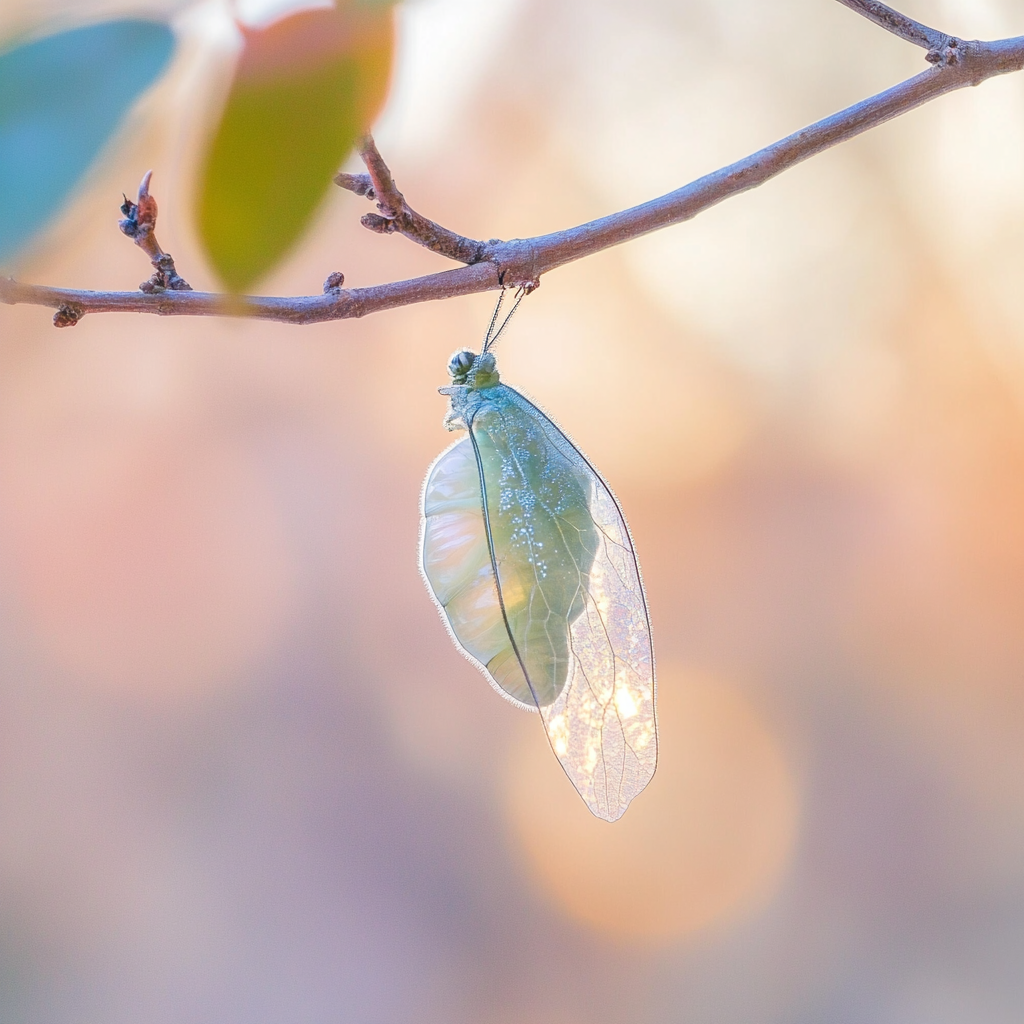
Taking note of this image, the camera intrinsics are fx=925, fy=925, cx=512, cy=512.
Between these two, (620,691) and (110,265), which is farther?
(110,265)

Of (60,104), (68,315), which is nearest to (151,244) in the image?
(68,315)

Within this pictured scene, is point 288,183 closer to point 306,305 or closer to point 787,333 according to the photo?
point 306,305

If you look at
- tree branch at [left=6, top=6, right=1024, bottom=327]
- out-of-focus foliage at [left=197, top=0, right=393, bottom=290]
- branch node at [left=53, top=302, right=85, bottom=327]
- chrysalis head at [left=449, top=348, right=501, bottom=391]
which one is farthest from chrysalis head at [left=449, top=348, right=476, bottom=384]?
out-of-focus foliage at [left=197, top=0, right=393, bottom=290]

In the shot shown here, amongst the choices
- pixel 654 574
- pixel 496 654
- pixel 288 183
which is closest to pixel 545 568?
pixel 496 654

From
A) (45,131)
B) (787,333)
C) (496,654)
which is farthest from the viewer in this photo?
(787,333)

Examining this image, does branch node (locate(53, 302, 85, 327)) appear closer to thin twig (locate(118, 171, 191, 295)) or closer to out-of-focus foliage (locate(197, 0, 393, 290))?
thin twig (locate(118, 171, 191, 295))
